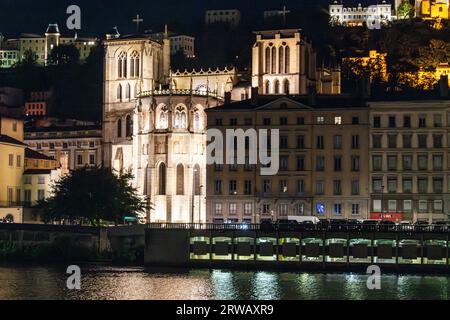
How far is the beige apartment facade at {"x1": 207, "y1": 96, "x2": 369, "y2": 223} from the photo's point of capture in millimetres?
112188

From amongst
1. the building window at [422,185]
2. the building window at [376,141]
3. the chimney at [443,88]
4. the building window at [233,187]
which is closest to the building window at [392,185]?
the building window at [422,185]

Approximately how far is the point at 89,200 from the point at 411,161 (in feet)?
108

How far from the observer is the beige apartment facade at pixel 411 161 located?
111062 millimetres

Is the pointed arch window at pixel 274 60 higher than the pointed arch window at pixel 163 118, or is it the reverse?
the pointed arch window at pixel 274 60

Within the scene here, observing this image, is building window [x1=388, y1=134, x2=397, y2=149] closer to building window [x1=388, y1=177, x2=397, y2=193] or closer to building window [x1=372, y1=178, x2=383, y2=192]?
building window [x1=388, y1=177, x2=397, y2=193]

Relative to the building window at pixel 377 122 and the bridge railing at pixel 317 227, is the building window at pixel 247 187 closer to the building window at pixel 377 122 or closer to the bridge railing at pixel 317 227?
the bridge railing at pixel 317 227

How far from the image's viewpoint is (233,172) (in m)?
116

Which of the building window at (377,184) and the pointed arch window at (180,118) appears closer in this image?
the building window at (377,184)

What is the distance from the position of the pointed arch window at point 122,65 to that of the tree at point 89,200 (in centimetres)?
3655

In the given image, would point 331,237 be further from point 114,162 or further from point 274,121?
point 114,162

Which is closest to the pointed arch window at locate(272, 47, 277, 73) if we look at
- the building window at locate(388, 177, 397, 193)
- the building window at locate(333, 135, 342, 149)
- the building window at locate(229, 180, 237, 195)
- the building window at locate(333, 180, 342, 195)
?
the building window at locate(229, 180, 237, 195)
